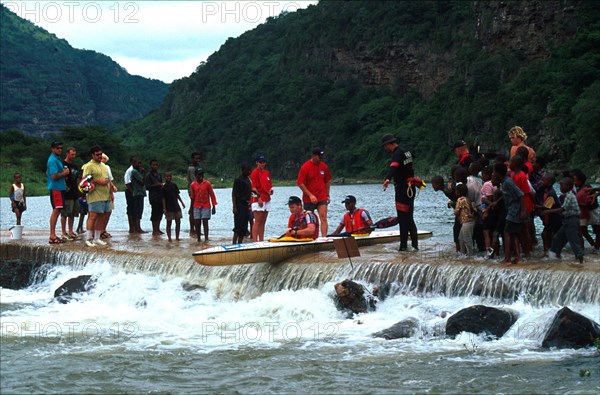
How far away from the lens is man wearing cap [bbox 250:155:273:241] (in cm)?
1603

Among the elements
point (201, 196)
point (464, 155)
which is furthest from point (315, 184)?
point (201, 196)

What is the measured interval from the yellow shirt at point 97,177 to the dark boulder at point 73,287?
1753mm

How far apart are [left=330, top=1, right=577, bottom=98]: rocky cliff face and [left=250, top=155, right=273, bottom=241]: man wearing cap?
9202 centimetres

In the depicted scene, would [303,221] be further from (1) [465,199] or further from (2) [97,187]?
(2) [97,187]

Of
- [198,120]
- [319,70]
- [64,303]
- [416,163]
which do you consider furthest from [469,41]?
[64,303]

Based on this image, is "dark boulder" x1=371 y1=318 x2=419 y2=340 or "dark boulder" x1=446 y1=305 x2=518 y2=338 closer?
"dark boulder" x1=446 y1=305 x2=518 y2=338

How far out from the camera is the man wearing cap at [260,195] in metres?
16.0

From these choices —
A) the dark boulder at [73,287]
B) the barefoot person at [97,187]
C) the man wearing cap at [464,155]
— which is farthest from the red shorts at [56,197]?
the man wearing cap at [464,155]

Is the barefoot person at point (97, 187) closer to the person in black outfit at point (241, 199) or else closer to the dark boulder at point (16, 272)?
the dark boulder at point (16, 272)

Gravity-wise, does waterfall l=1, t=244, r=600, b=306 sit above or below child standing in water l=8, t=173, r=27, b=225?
below

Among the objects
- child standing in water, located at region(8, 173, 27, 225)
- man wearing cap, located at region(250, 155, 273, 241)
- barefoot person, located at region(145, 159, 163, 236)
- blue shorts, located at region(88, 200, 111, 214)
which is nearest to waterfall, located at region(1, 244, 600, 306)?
blue shorts, located at region(88, 200, 111, 214)

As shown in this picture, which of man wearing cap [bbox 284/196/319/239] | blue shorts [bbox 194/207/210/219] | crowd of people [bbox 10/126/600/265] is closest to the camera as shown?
crowd of people [bbox 10/126/600/265]

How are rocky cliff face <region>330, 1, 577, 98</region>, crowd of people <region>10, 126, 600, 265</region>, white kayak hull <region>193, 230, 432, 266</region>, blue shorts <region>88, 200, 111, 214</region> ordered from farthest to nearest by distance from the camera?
rocky cliff face <region>330, 1, 577, 98</region>, blue shorts <region>88, 200, 111, 214</region>, white kayak hull <region>193, 230, 432, 266</region>, crowd of people <region>10, 126, 600, 265</region>

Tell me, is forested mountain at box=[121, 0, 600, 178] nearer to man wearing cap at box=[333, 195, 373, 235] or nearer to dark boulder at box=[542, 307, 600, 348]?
man wearing cap at box=[333, 195, 373, 235]
